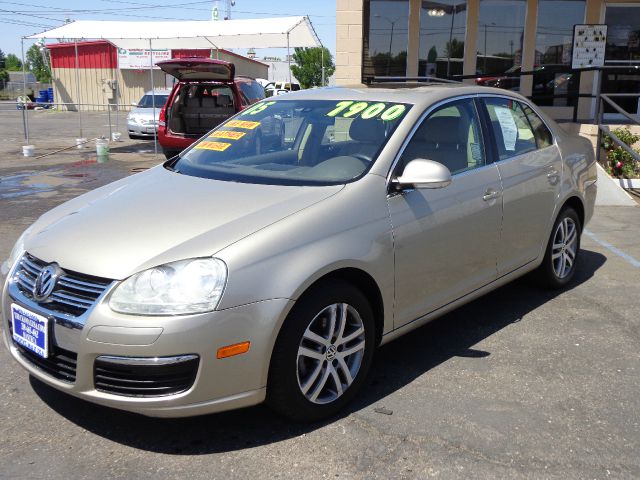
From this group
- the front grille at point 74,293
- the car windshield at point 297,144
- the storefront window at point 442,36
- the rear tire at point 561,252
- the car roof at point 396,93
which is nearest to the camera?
the front grille at point 74,293

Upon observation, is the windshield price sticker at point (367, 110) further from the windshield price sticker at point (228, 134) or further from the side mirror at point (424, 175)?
the windshield price sticker at point (228, 134)

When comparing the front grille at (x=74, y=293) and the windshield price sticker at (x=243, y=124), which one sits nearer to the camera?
the front grille at (x=74, y=293)

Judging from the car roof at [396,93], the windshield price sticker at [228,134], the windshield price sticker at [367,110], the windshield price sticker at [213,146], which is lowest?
the windshield price sticker at [213,146]

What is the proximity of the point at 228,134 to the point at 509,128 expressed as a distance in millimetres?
1946

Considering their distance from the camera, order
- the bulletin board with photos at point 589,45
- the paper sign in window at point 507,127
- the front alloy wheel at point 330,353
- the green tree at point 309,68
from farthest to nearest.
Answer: the green tree at point 309,68 < the bulletin board with photos at point 589,45 < the paper sign in window at point 507,127 < the front alloy wheel at point 330,353

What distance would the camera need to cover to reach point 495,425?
10.5 ft

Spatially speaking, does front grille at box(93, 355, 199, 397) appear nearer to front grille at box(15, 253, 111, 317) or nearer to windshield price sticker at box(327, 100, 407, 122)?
front grille at box(15, 253, 111, 317)

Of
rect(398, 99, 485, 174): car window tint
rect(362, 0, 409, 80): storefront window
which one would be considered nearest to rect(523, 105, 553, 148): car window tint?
rect(398, 99, 485, 174): car window tint

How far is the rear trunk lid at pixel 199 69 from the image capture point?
11.3 metres

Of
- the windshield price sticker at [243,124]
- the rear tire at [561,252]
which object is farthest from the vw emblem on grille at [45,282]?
the rear tire at [561,252]

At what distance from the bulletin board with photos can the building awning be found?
684cm

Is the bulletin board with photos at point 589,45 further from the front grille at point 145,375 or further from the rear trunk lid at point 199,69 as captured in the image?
the front grille at point 145,375

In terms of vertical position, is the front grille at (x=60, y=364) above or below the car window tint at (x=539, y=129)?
below

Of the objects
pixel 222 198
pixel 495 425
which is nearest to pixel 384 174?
pixel 222 198
